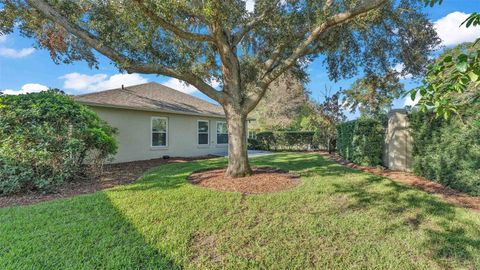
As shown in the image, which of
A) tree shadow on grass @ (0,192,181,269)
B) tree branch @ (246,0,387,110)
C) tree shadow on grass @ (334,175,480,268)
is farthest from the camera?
tree branch @ (246,0,387,110)

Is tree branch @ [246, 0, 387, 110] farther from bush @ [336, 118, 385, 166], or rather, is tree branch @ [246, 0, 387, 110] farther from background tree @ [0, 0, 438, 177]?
bush @ [336, 118, 385, 166]

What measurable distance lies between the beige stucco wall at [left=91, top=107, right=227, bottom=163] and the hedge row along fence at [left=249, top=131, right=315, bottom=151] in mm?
6385

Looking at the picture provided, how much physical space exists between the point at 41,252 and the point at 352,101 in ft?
55.4

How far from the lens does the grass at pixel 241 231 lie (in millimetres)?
3125

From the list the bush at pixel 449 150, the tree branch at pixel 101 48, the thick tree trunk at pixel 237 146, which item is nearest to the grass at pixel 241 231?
the bush at pixel 449 150

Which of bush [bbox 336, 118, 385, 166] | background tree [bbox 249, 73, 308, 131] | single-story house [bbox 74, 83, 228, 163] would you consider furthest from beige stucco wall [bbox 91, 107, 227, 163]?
background tree [bbox 249, 73, 308, 131]

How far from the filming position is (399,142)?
8289 millimetres

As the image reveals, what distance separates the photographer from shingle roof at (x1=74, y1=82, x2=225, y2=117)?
1078cm

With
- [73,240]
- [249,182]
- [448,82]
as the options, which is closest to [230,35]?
[249,182]

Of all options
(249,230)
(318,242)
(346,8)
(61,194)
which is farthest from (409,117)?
(61,194)

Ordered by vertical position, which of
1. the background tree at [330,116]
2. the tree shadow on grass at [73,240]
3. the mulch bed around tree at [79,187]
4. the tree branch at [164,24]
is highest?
the tree branch at [164,24]

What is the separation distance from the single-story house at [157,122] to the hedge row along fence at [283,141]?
469 centimetres

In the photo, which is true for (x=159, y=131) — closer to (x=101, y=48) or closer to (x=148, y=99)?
Answer: (x=148, y=99)

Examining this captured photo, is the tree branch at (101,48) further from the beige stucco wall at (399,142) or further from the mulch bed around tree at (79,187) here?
the beige stucco wall at (399,142)
